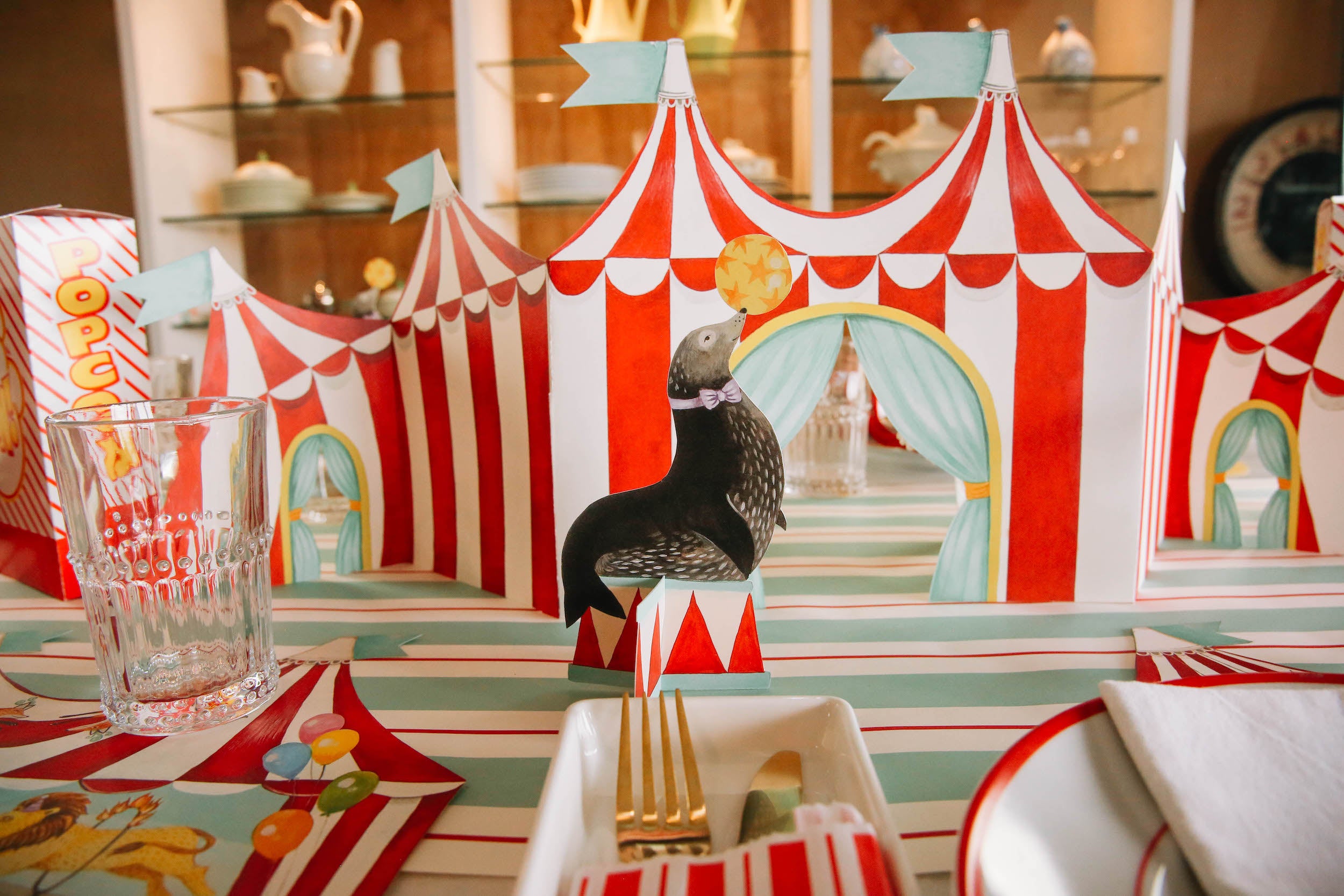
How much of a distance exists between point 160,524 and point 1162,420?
0.96 m

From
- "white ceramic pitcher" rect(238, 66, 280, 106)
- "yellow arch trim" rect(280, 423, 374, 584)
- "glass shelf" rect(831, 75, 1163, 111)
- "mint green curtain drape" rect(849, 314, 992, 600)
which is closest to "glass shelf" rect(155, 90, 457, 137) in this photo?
"white ceramic pitcher" rect(238, 66, 280, 106)

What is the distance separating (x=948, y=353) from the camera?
2.47 feet

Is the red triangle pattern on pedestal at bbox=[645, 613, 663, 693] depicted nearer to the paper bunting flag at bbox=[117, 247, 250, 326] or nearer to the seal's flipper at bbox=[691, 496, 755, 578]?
the seal's flipper at bbox=[691, 496, 755, 578]

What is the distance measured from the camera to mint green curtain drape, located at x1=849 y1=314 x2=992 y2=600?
0.75 m

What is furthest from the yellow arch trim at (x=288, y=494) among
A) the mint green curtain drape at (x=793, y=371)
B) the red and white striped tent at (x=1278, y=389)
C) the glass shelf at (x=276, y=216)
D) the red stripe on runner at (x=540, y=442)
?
the glass shelf at (x=276, y=216)

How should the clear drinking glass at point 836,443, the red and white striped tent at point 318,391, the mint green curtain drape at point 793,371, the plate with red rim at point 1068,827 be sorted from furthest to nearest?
1. the clear drinking glass at point 836,443
2. the red and white striped tent at point 318,391
3. the mint green curtain drape at point 793,371
4. the plate with red rim at point 1068,827

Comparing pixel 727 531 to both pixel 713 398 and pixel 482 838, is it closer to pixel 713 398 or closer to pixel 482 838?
pixel 713 398

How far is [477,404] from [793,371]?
322mm

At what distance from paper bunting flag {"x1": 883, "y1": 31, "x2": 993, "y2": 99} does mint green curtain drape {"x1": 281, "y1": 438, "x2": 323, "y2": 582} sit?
70 centimetres

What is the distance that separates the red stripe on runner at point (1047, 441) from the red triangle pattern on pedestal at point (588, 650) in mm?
419

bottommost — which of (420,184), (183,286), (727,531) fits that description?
(727,531)

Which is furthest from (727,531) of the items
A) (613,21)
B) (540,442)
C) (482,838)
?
(613,21)

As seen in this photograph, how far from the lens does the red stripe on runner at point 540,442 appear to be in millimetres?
715

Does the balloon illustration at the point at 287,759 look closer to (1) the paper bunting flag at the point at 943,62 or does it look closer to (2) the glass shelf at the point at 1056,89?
(1) the paper bunting flag at the point at 943,62
